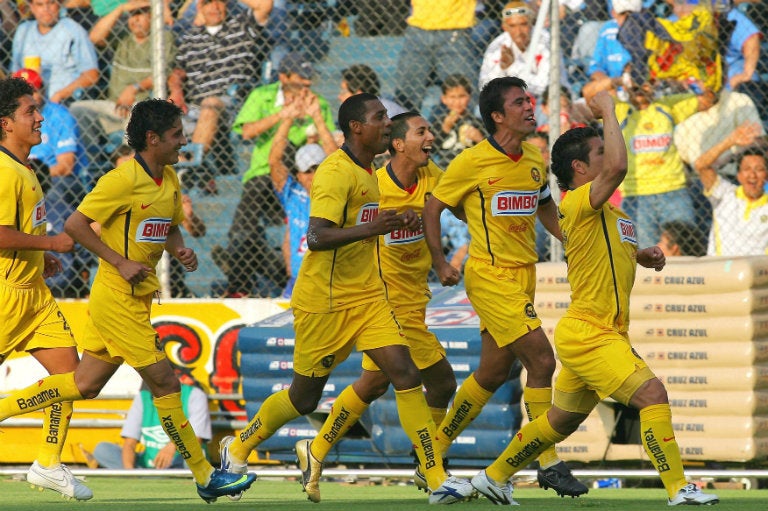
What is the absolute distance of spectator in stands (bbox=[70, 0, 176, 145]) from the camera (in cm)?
1164

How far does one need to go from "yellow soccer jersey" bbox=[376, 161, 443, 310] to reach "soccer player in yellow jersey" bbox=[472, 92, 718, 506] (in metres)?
1.42

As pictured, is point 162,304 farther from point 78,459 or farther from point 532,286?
point 532,286

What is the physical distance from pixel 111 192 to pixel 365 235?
1.46 m

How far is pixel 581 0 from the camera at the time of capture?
11453mm

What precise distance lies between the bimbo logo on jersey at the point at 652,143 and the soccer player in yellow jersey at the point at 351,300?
14.2 ft

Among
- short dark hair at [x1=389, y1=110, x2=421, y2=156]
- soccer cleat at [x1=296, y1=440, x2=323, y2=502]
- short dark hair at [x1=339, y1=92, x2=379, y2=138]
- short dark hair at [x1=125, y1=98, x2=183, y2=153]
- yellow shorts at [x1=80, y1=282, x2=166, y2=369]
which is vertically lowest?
soccer cleat at [x1=296, y1=440, x2=323, y2=502]

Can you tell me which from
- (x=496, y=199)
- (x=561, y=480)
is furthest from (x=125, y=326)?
(x=561, y=480)

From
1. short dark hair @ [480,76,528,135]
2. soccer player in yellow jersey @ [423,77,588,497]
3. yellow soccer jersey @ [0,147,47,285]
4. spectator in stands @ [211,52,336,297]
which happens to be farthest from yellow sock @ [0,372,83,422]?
spectator in stands @ [211,52,336,297]

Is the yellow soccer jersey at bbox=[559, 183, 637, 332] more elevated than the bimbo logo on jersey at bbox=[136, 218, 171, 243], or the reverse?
the yellow soccer jersey at bbox=[559, 183, 637, 332]

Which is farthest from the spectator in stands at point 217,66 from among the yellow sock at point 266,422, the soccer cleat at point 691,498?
the soccer cleat at point 691,498

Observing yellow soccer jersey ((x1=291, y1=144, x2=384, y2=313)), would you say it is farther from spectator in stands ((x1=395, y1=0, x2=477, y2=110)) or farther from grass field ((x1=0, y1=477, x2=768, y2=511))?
spectator in stands ((x1=395, y1=0, x2=477, y2=110))

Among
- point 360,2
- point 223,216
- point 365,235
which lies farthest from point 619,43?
point 365,235

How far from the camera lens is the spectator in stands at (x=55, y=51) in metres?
12.0

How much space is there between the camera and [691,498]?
6324mm
